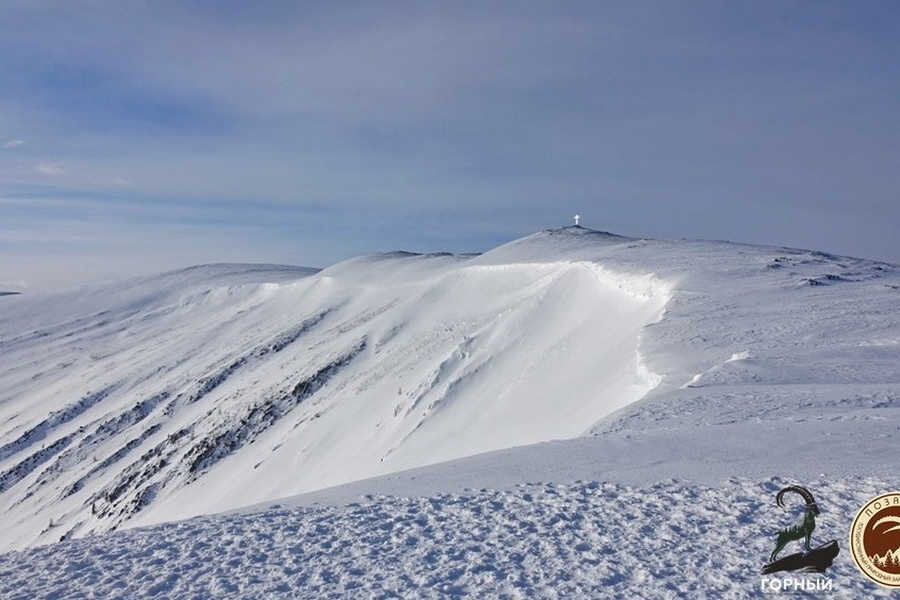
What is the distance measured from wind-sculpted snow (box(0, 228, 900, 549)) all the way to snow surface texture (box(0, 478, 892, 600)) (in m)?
1.04

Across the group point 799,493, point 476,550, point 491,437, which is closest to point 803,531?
point 799,493

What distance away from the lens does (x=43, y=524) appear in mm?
39156

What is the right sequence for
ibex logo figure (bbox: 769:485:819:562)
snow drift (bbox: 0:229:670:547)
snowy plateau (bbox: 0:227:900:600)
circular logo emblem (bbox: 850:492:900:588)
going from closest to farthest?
circular logo emblem (bbox: 850:492:900:588) → ibex logo figure (bbox: 769:485:819:562) → snowy plateau (bbox: 0:227:900:600) → snow drift (bbox: 0:229:670:547)

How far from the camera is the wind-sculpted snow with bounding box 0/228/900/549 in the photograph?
1173cm

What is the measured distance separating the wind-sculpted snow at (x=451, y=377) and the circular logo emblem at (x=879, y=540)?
160cm

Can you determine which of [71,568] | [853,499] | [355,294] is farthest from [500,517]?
[355,294]

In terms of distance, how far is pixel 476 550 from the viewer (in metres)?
7.13

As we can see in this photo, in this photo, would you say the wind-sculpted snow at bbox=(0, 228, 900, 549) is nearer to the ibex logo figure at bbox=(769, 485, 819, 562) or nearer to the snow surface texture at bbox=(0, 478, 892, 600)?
the snow surface texture at bbox=(0, 478, 892, 600)

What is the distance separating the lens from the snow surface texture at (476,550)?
21.1ft

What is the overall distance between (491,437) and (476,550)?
43.8 feet

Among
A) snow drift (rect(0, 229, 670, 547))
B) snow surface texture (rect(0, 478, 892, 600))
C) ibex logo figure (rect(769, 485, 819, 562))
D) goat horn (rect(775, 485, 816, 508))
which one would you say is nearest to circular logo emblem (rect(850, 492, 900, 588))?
snow surface texture (rect(0, 478, 892, 600))

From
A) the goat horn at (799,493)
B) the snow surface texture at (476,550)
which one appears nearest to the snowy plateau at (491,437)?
the snow surface texture at (476,550)

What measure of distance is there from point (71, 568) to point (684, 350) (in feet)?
42.6

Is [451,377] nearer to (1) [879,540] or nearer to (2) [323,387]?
(2) [323,387]
